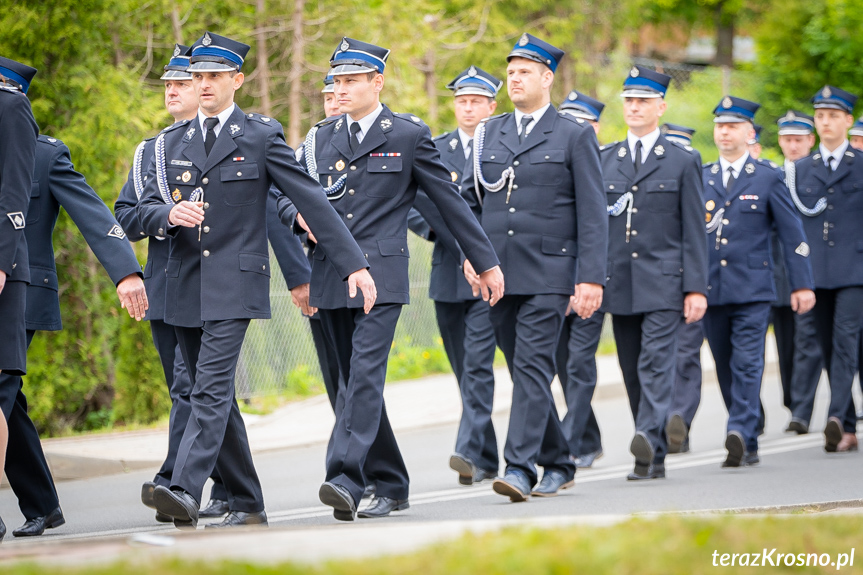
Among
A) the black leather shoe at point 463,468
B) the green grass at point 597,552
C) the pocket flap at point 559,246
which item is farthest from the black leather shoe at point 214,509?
the green grass at point 597,552

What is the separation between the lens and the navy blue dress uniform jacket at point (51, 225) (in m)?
6.87

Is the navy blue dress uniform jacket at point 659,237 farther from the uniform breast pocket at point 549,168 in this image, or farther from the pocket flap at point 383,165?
the pocket flap at point 383,165

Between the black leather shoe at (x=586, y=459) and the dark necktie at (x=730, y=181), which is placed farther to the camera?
the dark necktie at (x=730, y=181)

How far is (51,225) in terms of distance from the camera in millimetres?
7039

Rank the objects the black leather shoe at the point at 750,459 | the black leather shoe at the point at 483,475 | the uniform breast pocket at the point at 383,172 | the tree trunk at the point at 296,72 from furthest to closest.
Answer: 1. the tree trunk at the point at 296,72
2. the black leather shoe at the point at 750,459
3. the black leather shoe at the point at 483,475
4. the uniform breast pocket at the point at 383,172

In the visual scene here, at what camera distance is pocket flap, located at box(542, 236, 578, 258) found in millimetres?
7793

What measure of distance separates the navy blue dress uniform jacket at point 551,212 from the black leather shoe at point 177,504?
240 centimetres

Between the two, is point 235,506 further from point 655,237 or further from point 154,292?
point 655,237

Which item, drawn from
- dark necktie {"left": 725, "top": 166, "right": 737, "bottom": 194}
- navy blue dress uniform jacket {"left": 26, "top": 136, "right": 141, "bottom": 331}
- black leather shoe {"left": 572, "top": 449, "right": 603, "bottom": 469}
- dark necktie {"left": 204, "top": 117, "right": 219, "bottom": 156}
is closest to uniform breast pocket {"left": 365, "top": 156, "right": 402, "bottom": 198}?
dark necktie {"left": 204, "top": 117, "right": 219, "bottom": 156}

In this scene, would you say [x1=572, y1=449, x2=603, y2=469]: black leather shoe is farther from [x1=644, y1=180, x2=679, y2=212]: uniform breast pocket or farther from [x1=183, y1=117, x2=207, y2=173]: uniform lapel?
[x1=183, y1=117, x2=207, y2=173]: uniform lapel

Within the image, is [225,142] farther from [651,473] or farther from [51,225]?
[651,473]

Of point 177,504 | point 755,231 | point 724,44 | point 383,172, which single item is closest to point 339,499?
point 177,504

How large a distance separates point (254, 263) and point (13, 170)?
122cm

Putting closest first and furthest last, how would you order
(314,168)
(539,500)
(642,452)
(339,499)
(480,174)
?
(339,499)
(314,168)
(539,500)
(480,174)
(642,452)
